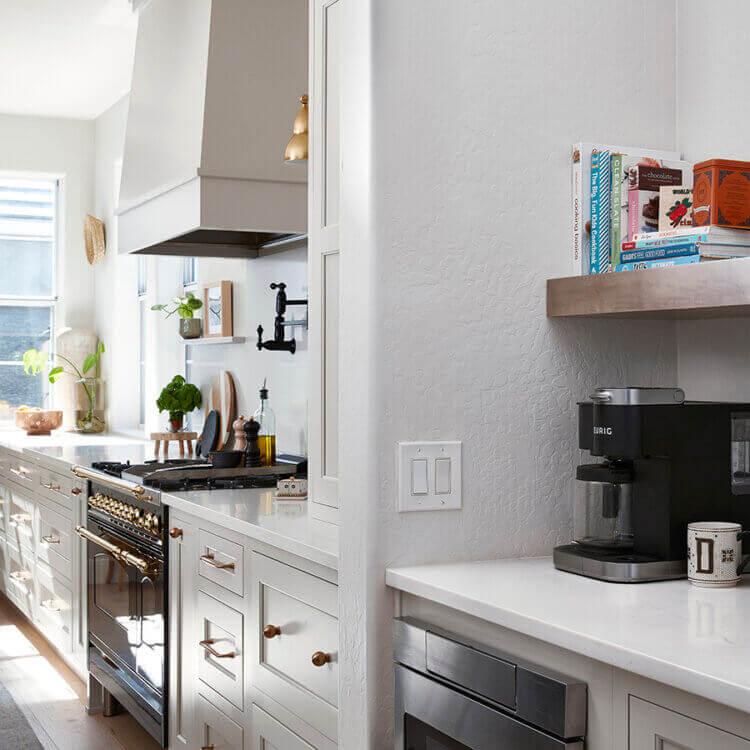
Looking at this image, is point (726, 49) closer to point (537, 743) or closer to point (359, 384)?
point (359, 384)

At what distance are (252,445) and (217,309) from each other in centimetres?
118

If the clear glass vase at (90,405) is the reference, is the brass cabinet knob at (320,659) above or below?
below

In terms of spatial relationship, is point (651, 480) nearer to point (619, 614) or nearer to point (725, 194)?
point (619, 614)

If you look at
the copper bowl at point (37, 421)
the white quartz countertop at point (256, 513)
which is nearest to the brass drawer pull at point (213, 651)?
the white quartz countertop at point (256, 513)

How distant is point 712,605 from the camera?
1.43 meters

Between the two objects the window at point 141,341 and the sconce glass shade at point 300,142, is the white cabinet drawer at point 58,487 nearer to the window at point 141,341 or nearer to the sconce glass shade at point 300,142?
the window at point 141,341

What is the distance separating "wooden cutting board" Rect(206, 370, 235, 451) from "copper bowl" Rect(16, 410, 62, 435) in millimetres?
1867

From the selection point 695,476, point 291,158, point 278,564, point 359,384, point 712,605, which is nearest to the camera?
point 712,605

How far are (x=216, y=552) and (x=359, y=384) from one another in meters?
1.09

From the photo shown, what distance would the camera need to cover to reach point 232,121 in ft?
11.4

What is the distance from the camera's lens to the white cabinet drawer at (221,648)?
2.49 meters

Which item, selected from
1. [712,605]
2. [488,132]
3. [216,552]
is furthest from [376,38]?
[216,552]

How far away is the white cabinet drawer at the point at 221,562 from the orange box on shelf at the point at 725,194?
1.41 metres

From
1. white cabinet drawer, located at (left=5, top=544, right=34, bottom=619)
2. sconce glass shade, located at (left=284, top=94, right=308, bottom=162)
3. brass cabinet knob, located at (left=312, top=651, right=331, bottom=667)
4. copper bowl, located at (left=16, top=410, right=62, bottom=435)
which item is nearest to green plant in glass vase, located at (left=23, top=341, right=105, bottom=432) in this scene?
copper bowl, located at (left=16, top=410, right=62, bottom=435)
